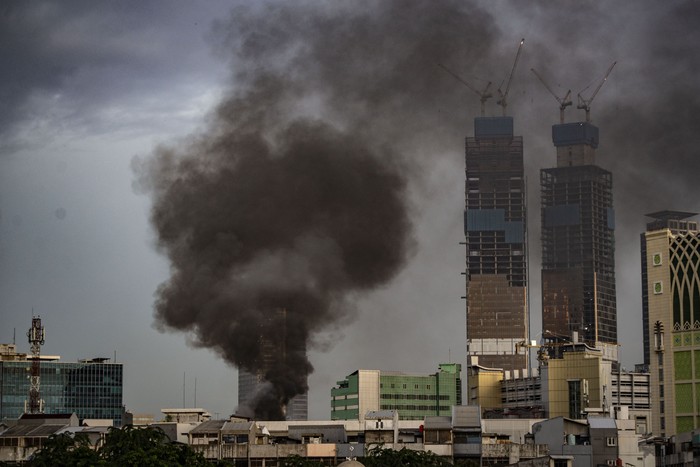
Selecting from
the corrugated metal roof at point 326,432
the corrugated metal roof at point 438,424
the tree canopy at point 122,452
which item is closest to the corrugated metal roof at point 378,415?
the corrugated metal roof at point 326,432

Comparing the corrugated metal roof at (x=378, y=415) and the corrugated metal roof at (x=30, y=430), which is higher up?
the corrugated metal roof at (x=378, y=415)

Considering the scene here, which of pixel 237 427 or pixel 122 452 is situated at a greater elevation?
pixel 237 427

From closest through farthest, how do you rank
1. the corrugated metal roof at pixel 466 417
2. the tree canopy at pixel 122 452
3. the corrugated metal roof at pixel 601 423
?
the tree canopy at pixel 122 452 < the corrugated metal roof at pixel 601 423 < the corrugated metal roof at pixel 466 417

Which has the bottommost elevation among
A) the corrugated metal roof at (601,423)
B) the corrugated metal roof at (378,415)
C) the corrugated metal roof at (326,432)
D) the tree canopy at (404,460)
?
the tree canopy at (404,460)

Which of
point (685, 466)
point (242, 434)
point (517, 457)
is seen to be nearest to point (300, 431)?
point (242, 434)

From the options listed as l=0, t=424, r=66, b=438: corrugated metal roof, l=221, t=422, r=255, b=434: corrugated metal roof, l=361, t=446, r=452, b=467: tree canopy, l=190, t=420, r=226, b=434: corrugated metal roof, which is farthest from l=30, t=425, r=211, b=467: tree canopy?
l=190, t=420, r=226, b=434: corrugated metal roof

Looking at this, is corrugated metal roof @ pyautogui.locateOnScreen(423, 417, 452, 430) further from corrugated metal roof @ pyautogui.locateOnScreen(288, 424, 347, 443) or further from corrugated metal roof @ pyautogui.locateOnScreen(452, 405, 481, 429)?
corrugated metal roof @ pyautogui.locateOnScreen(288, 424, 347, 443)

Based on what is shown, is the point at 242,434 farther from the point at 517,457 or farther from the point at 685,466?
the point at 685,466

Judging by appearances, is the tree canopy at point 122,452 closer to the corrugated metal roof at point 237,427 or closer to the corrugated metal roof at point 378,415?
the corrugated metal roof at point 237,427

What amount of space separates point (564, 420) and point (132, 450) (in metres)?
52.0

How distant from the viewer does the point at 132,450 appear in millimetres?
125938

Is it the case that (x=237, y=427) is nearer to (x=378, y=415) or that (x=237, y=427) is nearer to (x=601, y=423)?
(x=378, y=415)

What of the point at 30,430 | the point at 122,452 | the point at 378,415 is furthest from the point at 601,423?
the point at 30,430

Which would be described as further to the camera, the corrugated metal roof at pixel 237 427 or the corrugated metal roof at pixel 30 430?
the corrugated metal roof at pixel 237 427
